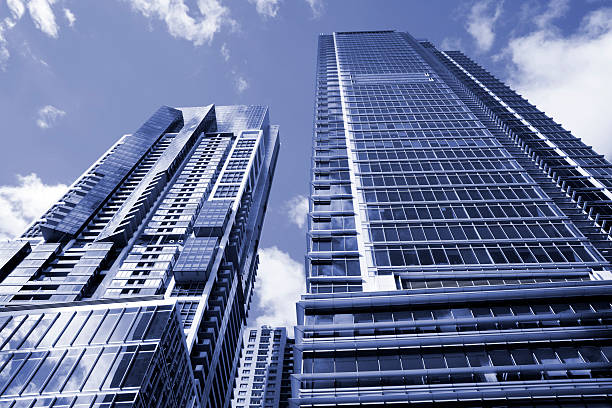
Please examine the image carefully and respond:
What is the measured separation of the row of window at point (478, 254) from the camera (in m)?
37.1

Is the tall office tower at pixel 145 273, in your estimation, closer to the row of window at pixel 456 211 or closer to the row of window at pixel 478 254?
the row of window at pixel 478 254

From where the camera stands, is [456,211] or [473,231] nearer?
[473,231]

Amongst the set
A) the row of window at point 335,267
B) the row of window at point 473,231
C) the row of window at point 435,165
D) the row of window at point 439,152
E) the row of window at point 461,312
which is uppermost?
the row of window at point 439,152

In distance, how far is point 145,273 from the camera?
8888 centimetres

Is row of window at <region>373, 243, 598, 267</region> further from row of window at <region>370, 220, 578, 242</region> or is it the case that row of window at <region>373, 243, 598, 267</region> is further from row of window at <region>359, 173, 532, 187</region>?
row of window at <region>359, 173, 532, 187</region>

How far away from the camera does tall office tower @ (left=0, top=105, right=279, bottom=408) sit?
34.2 meters

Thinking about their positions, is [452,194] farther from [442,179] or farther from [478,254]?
[478,254]

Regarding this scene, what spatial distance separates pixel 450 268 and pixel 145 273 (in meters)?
73.4

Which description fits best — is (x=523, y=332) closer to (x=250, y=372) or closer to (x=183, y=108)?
(x=250, y=372)

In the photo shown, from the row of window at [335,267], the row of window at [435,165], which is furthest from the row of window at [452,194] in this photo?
the row of window at [335,267]

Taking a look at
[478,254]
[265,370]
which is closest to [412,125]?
[478,254]

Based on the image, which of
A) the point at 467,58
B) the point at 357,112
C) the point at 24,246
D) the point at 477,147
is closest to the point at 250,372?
the point at 24,246

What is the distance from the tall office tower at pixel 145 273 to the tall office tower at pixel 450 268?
18057 mm

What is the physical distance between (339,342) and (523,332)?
13.7 m
